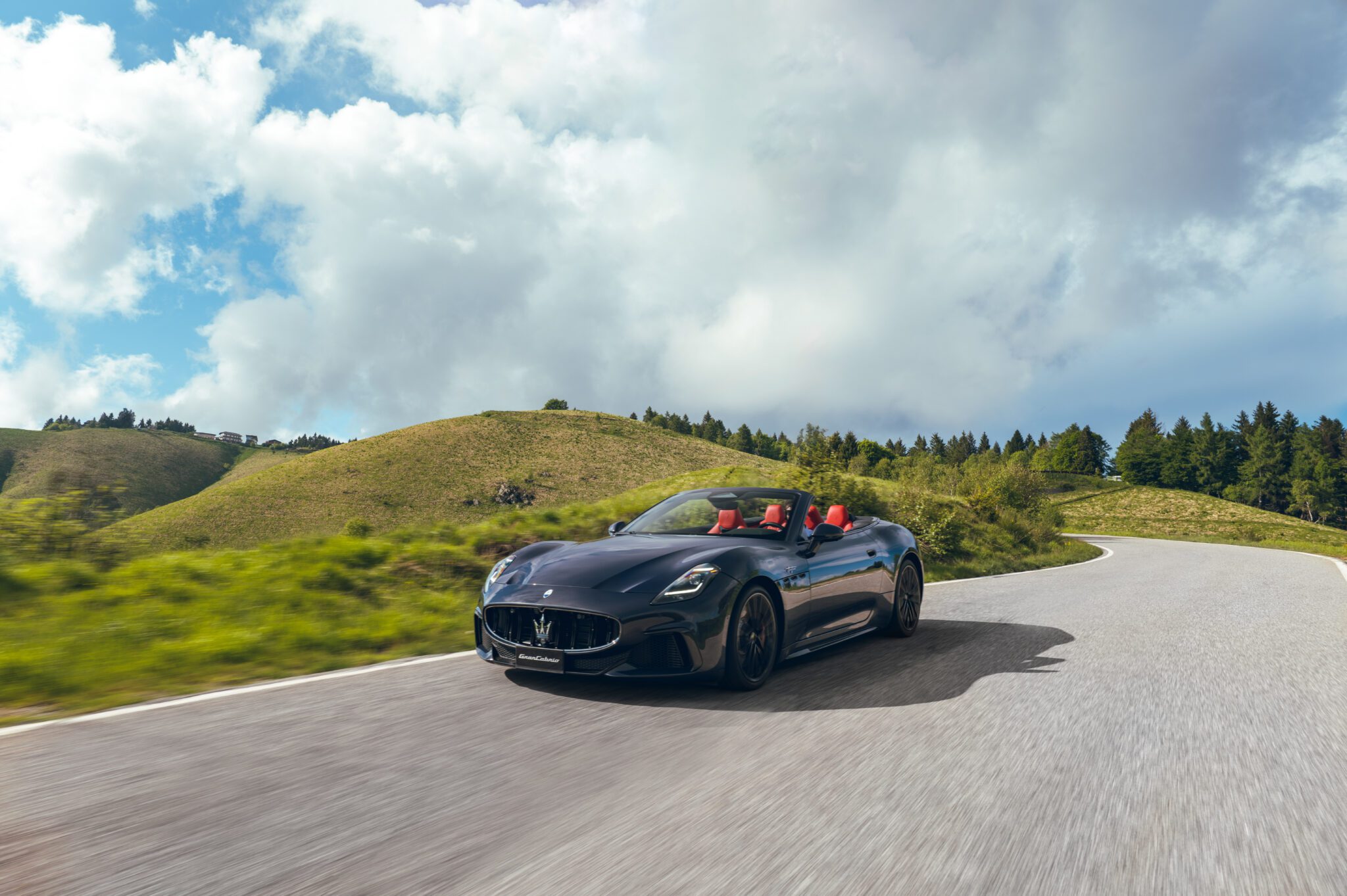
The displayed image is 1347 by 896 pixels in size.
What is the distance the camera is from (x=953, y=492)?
1601 inches

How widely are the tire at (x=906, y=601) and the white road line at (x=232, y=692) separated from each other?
3.55 metres

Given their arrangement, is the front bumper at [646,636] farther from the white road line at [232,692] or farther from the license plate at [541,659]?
the white road line at [232,692]

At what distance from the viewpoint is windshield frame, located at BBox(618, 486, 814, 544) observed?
19.6ft

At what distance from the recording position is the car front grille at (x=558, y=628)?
182 inches

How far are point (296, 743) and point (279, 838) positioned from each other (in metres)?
1.21

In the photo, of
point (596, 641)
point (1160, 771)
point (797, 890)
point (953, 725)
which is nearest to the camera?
point (797, 890)

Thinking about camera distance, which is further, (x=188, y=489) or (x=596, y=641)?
(x=188, y=489)

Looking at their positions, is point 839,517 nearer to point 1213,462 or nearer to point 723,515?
point 723,515

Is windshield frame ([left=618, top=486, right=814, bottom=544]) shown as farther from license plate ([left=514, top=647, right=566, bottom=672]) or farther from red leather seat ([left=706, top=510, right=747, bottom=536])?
license plate ([left=514, top=647, right=566, bottom=672])

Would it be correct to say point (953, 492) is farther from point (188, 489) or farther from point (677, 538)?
point (188, 489)

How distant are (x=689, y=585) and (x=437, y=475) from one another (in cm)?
7461

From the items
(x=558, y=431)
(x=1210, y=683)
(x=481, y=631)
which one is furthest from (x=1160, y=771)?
(x=558, y=431)

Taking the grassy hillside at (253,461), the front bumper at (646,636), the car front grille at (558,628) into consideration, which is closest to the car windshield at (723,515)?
the front bumper at (646,636)

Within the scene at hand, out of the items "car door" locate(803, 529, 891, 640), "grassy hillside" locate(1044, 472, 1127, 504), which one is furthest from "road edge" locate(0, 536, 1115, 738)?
"grassy hillside" locate(1044, 472, 1127, 504)
